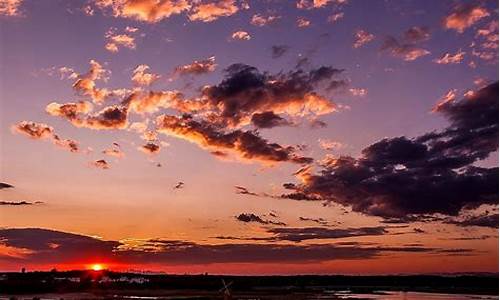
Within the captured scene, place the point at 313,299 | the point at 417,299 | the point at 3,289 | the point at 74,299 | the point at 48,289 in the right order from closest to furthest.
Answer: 1. the point at 74,299
2. the point at 313,299
3. the point at 417,299
4. the point at 3,289
5. the point at 48,289

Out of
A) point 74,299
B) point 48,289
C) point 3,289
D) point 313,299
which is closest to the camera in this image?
point 74,299

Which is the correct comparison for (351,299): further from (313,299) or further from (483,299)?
(483,299)

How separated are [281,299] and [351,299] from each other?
10.9m

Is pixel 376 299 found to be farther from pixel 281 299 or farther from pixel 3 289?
pixel 3 289

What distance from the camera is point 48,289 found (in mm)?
114188

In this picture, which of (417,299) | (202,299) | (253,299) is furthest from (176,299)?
(417,299)

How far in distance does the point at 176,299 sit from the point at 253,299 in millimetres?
11015

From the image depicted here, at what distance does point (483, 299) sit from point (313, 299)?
86.6ft

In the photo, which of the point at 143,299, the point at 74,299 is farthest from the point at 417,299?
the point at 74,299

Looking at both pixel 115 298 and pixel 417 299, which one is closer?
pixel 115 298

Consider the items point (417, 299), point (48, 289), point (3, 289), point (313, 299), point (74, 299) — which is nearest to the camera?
point (74, 299)

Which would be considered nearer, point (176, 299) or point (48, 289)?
point (176, 299)

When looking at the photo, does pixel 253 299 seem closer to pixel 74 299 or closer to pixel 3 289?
pixel 74 299

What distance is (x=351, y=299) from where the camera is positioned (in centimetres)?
9025
